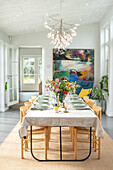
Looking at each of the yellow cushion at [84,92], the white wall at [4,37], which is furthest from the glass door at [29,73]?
the yellow cushion at [84,92]

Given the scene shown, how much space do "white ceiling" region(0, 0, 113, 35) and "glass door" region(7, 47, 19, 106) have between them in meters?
0.80

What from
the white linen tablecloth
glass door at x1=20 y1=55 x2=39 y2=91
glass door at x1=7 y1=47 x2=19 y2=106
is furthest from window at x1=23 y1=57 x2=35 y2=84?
the white linen tablecloth

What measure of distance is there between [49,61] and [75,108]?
529 centimetres

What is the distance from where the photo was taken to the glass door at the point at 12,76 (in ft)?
28.5

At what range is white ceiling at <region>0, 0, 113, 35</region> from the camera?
561 centimetres

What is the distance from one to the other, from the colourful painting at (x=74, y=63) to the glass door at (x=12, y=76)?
157cm

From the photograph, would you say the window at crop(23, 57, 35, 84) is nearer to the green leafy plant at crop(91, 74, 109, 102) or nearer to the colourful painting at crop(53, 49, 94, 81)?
the colourful painting at crop(53, 49, 94, 81)

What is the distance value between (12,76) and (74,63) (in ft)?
8.38

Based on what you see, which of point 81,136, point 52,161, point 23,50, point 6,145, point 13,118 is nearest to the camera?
point 52,161

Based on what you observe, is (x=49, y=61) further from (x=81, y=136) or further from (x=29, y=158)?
(x=29, y=158)

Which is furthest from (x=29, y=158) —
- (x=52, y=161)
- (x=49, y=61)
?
(x=49, y=61)

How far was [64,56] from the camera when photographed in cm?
928

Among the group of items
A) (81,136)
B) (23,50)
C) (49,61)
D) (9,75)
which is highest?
(23,50)

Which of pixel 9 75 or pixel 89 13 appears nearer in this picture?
pixel 89 13
